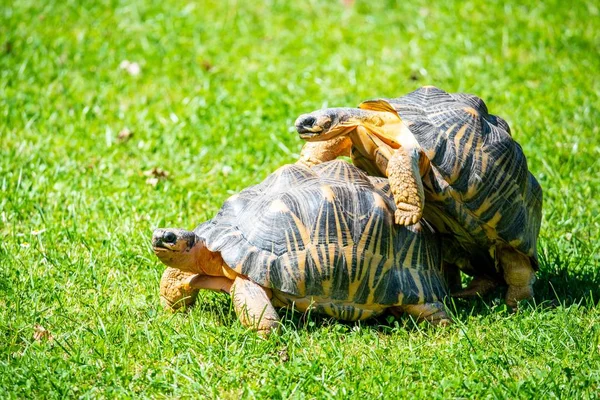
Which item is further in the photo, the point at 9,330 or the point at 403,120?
the point at 403,120

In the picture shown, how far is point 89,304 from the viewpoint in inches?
190

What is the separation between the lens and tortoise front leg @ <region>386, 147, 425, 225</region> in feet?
14.9

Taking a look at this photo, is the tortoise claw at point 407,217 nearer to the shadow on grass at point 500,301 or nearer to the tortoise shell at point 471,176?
the tortoise shell at point 471,176

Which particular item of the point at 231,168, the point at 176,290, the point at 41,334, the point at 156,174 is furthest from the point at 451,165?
the point at 156,174

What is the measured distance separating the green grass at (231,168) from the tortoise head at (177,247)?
0.33 metres

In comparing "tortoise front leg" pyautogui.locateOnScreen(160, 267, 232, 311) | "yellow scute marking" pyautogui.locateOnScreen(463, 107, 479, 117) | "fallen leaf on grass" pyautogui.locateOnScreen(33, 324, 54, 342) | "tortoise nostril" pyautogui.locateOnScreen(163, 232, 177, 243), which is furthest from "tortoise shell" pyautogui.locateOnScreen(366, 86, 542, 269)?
"fallen leaf on grass" pyautogui.locateOnScreen(33, 324, 54, 342)

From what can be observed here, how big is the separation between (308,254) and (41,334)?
1.49 m

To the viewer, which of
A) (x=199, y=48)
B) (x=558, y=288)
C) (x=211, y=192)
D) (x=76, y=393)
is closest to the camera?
(x=76, y=393)

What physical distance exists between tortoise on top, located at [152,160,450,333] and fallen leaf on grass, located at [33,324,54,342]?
2.22 feet

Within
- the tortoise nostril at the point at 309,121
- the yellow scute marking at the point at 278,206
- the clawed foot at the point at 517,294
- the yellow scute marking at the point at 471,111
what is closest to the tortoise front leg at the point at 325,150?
the tortoise nostril at the point at 309,121

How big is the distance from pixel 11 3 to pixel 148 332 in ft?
19.2

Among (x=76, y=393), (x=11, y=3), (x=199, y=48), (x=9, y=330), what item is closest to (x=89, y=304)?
(x=9, y=330)

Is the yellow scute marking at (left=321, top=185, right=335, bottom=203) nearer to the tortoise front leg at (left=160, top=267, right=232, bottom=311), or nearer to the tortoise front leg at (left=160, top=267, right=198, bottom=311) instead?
the tortoise front leg at (left=160, top=267, right=232, bottom=311)

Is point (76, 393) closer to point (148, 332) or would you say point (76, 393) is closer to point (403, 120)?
point (148, 332)
